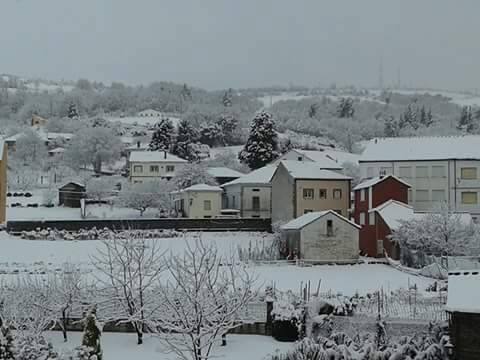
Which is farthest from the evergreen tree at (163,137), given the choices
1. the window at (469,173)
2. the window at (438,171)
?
the window at (469,173)

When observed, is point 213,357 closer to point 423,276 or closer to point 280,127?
point 423,276

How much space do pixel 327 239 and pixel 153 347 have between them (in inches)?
700

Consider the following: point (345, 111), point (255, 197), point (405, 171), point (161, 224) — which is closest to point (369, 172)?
point (405, 171)

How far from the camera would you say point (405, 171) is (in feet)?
158

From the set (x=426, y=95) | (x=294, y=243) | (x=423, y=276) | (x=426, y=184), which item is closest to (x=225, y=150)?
(x=426, y=184)

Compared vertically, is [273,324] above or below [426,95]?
below

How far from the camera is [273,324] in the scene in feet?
69.0

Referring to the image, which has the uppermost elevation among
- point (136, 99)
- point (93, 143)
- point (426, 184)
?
point (136, 99)

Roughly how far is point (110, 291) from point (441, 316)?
938cm

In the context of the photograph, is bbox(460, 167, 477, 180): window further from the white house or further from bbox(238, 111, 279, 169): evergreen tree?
bbox(238, 111, 279, 169): evergreen tree

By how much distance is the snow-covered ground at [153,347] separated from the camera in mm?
18797

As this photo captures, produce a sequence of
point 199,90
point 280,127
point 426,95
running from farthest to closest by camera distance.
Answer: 1. point 426,95
2. point 199,90
3. point 280,127

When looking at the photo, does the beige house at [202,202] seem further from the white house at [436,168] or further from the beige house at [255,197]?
the white house at [436,168]

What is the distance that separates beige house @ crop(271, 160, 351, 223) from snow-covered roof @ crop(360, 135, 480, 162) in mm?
4214
